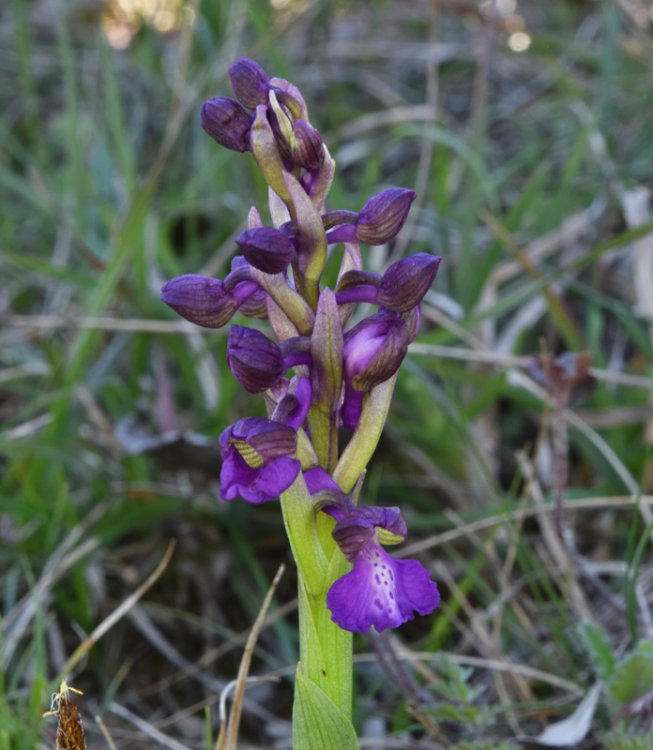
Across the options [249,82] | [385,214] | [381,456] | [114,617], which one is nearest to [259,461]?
[385,214]

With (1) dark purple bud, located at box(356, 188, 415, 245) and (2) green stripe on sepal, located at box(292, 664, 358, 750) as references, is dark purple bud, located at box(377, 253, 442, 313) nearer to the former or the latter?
(1) dark purple bud, located at box(356, 188, 415, 245)

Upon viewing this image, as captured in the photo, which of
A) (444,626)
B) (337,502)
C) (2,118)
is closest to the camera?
(337,502)

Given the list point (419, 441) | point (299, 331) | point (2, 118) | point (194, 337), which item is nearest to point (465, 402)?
point (419, 441)

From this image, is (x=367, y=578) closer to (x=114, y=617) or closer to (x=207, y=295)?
(x=207, y=295)

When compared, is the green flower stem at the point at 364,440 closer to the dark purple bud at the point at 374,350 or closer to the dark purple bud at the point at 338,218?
the dark purple bud at the point at 374,350

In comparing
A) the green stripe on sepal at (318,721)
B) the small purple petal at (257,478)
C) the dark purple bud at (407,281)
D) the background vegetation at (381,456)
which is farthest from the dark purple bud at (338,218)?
the background vegetation at (381,456)

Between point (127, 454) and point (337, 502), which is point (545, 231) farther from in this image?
point (337, 502)
